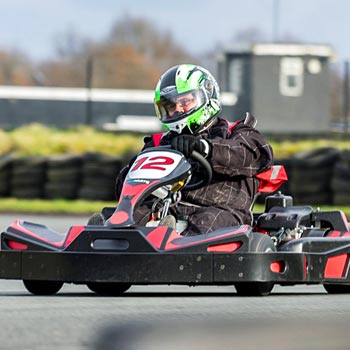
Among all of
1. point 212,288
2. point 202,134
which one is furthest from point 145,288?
point 202,134

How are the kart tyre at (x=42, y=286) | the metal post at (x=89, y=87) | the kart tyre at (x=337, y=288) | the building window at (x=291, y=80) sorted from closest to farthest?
the kart tyre at (x=42, y=286), the kart tyre at (x=337, y=288), the metal post at (x=89, y=87), the building window at (x=291, y=80)

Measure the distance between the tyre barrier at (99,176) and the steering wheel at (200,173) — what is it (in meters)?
8.58

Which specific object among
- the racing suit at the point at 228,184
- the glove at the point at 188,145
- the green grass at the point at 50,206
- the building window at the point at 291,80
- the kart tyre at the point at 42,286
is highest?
the glove at the point at 188,145

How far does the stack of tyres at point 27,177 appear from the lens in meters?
17.0

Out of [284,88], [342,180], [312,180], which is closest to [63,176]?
[312,180]

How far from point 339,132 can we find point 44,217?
437 inches

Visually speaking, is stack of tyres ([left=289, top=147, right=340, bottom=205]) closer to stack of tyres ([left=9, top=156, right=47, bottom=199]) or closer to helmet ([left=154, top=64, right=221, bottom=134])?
stack of tyres ([left=9, top=156, right=47, bottom=199])

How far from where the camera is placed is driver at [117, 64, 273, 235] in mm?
7219

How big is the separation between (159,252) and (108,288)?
77 centimetres

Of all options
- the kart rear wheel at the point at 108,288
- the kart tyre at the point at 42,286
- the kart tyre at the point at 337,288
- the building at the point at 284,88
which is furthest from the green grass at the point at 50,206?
the building at the point at 284,88

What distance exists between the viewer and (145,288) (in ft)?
26.1

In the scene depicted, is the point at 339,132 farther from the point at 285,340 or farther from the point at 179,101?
the point at 285,340

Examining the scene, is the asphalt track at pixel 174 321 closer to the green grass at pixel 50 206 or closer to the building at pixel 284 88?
the green grass at pixel 50 206

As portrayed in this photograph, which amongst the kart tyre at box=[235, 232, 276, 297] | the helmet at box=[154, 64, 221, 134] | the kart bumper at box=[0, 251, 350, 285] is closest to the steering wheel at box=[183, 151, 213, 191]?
the helmet at box=[154, 64, 221, 134]
